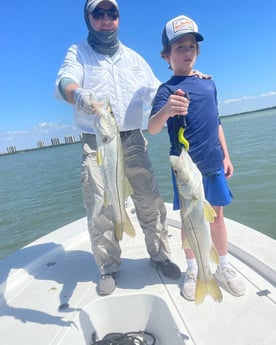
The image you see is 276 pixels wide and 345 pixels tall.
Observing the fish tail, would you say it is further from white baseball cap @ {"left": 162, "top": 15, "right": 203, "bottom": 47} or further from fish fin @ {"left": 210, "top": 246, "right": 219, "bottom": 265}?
white baseball cap @ {"left": 162, "top": 15, "right": 203, "bottom": 47}

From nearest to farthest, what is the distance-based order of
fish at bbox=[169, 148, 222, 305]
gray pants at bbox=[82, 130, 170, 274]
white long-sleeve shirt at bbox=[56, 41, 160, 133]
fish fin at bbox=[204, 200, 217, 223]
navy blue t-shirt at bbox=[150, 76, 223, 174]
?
fish at bbox=[169, 148, 222, 305] < fish fin at bbox=[204, 200, 217, 223] < navy blue t-shirt at bbox=[150, 76, 223, 174] < white long-sleeve shirt at bbox=[56, 41, 160, 133] < gray pants at bbox=[82, 130, 170, 274]

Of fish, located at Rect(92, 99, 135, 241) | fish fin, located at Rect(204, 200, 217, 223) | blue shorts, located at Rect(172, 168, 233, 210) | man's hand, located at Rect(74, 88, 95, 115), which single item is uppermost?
man's hand, located at Rect(74, 88, 95, 115)

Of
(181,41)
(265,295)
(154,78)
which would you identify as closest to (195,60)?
(181,41)

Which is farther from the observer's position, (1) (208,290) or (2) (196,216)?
(1) (208,290)

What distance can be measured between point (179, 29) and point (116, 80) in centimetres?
93

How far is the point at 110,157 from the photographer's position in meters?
2.39

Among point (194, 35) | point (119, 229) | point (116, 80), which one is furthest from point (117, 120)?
point (119, 229)

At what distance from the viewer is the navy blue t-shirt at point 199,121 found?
2.88 m

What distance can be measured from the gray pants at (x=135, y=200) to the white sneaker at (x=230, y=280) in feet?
2.36

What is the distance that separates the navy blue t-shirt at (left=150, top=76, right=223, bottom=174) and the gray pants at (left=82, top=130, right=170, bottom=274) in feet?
2.41

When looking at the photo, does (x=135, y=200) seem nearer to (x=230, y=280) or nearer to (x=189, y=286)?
(x=189, y=286)

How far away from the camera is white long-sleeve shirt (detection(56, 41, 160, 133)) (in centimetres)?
327

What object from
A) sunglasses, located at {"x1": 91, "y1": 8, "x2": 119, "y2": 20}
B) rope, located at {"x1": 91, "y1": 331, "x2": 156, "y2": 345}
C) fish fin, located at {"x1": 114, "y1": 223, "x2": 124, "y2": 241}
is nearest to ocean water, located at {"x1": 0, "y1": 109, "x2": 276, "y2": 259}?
rope, located at {"x1": 91, "y1": 331, "x2": 156, "y2": 345}

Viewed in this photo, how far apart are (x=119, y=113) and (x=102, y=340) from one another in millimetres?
2145
